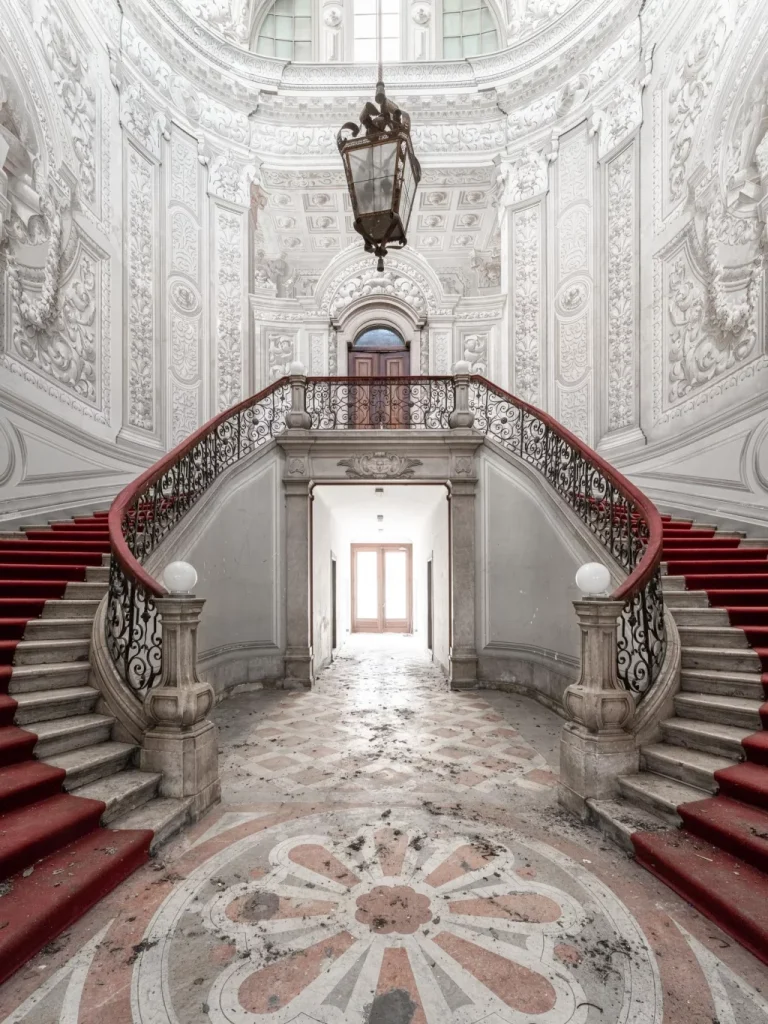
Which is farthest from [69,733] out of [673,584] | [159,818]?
[673,584]

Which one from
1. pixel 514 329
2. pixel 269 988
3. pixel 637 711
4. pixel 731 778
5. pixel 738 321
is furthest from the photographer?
pixel 514 329

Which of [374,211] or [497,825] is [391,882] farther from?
[374,211]

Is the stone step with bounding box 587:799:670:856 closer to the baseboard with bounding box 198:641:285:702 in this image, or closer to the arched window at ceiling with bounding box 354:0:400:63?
the baseboard with bounding box 198:641:285:702

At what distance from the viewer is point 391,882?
260 cm

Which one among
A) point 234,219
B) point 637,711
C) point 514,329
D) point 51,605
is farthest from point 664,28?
point 51,605

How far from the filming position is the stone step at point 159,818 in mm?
2859

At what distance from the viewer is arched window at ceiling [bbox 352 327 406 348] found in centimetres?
1067

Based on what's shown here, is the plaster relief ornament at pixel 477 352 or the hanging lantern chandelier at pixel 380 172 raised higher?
the plaster relief ornament at pixel 477 352

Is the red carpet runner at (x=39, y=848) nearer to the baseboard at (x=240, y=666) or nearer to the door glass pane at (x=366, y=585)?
the baseboard at (x=240, y=666)

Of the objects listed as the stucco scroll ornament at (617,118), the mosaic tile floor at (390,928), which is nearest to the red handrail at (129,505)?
the mosaic tile floor at (390,928)

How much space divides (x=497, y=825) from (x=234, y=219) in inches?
402

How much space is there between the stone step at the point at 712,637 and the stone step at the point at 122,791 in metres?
3.63

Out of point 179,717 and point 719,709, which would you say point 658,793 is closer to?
point 719,709

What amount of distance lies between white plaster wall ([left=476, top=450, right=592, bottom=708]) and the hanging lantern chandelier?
3.39 meters
